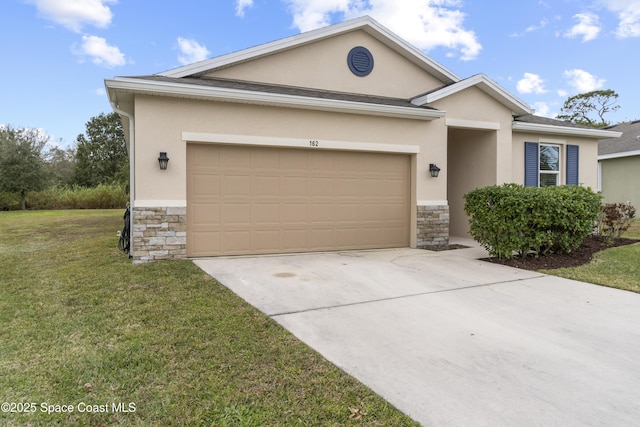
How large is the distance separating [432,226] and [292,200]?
11.8ft

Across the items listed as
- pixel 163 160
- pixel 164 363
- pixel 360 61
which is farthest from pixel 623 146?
pixel 164 363

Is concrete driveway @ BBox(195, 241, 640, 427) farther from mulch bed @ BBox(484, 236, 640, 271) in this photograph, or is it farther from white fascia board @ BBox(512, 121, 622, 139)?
white fascia board @ BBox(512, 121, 622, 139)

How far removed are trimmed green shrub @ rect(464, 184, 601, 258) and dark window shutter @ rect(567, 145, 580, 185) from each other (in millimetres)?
3972

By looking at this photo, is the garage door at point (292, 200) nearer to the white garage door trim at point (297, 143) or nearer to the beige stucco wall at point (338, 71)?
the white garage door trim at point (297, 143)

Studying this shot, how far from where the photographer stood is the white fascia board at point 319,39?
8.65m

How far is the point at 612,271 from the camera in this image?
6.62m

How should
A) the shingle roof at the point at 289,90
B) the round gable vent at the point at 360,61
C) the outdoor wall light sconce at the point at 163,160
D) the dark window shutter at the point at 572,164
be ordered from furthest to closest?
the dark window shutter at the point at 572,164
the round gable vent at the point at 360,61
the shingle roof at the point at 289,90
the outdoor wall light sconce at the point at 163,160

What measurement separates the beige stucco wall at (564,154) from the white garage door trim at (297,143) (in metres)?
3.52

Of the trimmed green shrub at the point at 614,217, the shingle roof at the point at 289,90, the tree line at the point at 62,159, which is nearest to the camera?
the shingle roof at the point at 289,90

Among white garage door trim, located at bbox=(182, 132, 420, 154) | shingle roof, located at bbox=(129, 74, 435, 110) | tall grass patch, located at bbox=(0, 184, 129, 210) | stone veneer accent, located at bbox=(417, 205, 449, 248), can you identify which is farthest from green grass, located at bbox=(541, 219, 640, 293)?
tall grass patch, located at bbox=(0, 184, 129, 210)

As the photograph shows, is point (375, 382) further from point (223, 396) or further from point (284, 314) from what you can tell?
point (284, 314)

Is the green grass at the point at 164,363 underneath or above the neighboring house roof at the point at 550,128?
underneath

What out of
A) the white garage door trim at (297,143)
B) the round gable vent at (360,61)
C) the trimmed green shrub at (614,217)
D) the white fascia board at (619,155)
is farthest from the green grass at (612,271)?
the white fascia board at (619,155)

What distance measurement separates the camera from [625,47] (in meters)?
18.3
